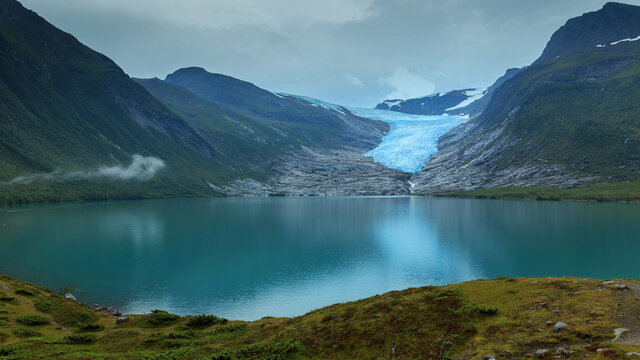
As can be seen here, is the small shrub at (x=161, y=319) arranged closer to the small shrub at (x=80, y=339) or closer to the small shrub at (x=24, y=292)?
the small shrub at (x=80, y=339)

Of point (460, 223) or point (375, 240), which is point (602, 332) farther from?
point (460, 223)

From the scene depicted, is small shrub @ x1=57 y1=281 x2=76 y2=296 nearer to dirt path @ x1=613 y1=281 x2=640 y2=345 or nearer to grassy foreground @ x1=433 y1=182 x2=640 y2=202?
dirt path @ x1=613 y1=281 x2=640 y2=345

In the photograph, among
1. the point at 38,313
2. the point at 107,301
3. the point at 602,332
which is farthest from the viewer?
the point at 107,301

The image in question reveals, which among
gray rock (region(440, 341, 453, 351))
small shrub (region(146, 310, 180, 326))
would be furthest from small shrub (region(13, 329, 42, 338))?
gray rock (region(440, 341, 453, 351))

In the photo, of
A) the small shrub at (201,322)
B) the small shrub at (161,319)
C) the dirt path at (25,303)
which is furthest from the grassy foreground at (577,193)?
the dirt path at (25,303)

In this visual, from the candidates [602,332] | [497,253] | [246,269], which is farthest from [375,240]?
[602,332]

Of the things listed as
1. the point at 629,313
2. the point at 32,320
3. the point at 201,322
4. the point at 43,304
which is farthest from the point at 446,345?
the point at 43,304
